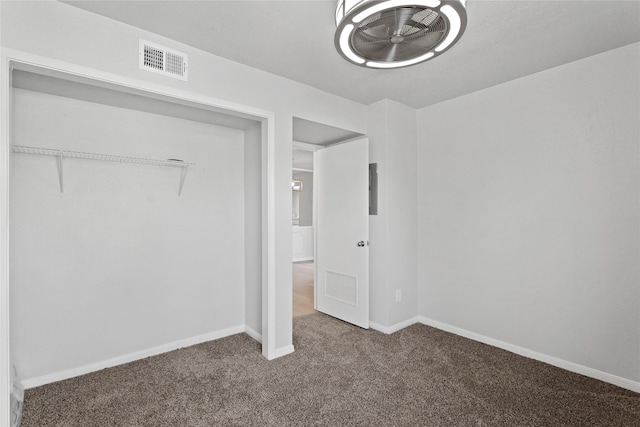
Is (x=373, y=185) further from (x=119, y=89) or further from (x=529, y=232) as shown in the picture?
(x=119, y=89)

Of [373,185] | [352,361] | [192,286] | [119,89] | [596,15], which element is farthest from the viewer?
[373,185]

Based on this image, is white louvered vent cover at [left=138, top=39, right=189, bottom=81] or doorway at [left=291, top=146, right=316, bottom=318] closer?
white louvered vent cover at [left=138, top=39, right=189, bottom=81]

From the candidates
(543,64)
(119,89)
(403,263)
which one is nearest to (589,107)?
(543,64)

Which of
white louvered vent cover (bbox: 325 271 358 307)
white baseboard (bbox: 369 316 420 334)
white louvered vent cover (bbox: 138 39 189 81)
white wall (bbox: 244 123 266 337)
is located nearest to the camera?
white louvered vent cover (bbox: 138 39 189 81)

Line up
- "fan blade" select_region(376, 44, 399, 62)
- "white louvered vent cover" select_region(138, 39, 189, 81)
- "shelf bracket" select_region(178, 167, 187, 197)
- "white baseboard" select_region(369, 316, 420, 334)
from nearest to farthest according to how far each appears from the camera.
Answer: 1. "fan blade" select_region(376, 44, 399, 62)
2. "white louvered vent cover" select_region(138, 39, 189, 81)
3. "shelf bracket" select_region(178, 167, 187, 197)
4. "white baseboard" select_region(369, 316, 420, 334)

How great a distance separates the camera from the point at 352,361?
266 centimetres

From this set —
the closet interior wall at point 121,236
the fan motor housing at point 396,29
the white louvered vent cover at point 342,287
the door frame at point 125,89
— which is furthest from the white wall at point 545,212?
the closet interior wall at point 121,236

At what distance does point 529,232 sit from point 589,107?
42.1 inches

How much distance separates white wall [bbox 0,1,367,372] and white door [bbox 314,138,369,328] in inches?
19.2

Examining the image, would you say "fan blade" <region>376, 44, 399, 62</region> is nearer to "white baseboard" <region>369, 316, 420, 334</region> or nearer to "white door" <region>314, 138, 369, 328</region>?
"white door" <region>314, 138, 369, 328</region>

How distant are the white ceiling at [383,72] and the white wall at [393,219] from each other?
0.60 meters

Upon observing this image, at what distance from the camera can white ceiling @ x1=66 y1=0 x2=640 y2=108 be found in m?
1.84

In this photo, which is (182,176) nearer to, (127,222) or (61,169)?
(127,222)

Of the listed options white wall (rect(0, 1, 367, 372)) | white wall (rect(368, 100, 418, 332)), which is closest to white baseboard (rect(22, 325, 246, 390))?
white wall (rect(0, 1, 367, 372))
